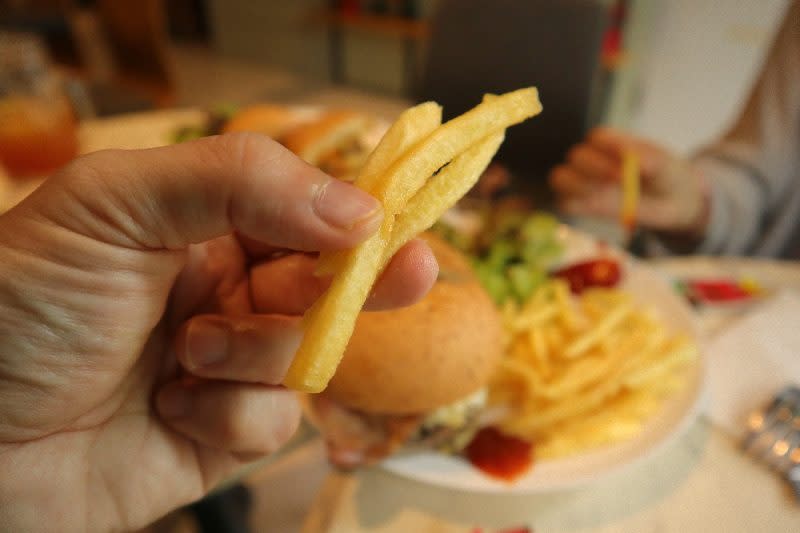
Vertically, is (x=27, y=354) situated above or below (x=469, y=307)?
above

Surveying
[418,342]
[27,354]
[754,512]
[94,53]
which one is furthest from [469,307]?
[94,53]

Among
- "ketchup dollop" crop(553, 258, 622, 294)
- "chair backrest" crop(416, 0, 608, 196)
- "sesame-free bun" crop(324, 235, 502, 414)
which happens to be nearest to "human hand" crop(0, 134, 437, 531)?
"sesame-free bun" crop(324, 235, 502, 414)

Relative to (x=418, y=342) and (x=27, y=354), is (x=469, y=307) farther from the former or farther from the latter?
(x=27, y=354)

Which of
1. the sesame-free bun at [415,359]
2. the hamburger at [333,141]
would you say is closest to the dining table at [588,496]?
the sesame-free bun at [415,359]

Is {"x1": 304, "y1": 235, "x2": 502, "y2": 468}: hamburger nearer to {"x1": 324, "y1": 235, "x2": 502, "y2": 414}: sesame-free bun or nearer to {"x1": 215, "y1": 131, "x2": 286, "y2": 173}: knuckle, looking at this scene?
{"x1": 324, "y1": 235, "x2": 502, "y2": 414}: sesame-free bun

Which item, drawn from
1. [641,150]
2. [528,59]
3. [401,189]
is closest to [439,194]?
[401,189]

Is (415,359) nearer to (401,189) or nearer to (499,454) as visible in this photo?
(499,454)

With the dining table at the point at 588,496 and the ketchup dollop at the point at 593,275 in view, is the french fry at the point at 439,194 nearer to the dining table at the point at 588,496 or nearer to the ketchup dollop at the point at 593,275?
the dining table at the point at 588,496
